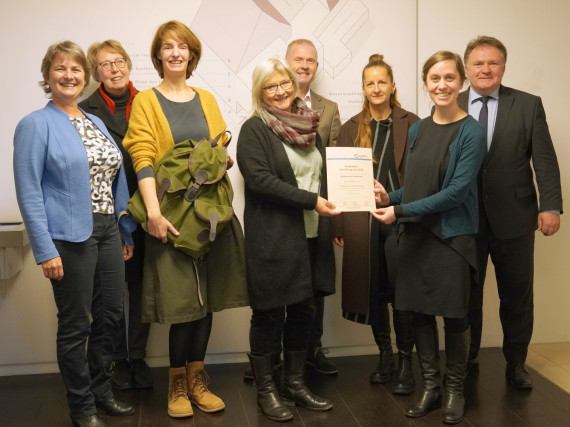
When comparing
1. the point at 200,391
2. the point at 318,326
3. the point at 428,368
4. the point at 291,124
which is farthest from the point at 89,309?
the point at 428,368

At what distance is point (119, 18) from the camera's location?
345 cm

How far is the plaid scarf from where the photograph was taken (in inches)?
108

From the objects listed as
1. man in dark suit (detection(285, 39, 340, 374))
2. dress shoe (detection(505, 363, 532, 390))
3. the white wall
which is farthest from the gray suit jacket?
dress shoe (detection(505, 363, 532, 390))

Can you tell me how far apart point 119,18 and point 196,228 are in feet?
4.54

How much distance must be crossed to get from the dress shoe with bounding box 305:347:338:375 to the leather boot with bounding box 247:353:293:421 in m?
0.60

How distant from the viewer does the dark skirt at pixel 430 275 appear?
275 cm

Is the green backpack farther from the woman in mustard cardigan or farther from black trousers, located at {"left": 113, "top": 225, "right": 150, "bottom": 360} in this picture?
black trousers, located at {"left": 113, "top": 225, "right": 150, "bottom": 360}

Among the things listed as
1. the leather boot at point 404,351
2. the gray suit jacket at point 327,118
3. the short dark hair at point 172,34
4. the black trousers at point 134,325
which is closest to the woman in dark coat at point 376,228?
the leather boot at point 404,351

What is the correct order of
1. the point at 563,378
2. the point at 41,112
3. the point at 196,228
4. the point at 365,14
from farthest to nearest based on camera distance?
the point at 365,14
the point at 563,378
the point at 196,228
the point at 41,112

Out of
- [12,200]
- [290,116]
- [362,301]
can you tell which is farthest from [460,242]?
[12,200]

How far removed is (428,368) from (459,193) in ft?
2.68

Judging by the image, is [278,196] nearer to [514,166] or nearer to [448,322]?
[448,322]

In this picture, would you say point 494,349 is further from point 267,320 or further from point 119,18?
point 119,18

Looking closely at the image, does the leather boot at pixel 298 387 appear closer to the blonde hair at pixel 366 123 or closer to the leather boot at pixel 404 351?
the leather boot at pixel 404 351
